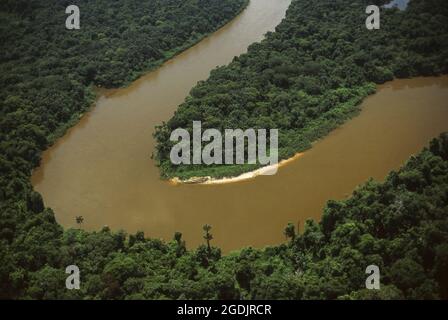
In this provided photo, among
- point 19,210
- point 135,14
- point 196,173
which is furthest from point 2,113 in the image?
point 135,14

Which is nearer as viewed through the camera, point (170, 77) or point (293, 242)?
point (293, 242)

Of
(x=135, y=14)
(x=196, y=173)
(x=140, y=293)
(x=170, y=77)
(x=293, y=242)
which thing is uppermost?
(x=135, y=14)

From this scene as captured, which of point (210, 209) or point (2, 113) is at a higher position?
point (2, 113)

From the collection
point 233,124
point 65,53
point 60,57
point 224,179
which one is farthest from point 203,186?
point 65,53

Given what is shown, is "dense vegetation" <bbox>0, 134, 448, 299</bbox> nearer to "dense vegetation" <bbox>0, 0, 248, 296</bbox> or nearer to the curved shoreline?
"dense vegetation" <bbox>0, 0, 248, 296</bbox>

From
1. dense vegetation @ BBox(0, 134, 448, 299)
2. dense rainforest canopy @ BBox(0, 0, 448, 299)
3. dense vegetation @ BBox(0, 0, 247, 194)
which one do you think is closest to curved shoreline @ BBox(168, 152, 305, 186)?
dense rainforest canopy @ BBox(0, 0, 448, 299)

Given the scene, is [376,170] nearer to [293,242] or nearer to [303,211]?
[303,211]
